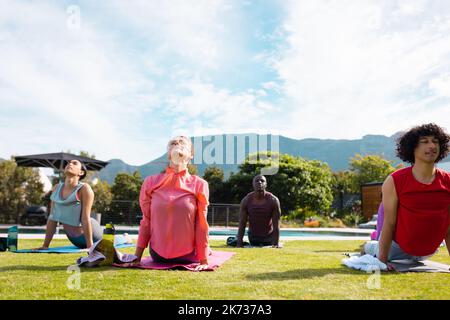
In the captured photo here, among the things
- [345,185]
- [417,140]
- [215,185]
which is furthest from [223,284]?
[345,185]

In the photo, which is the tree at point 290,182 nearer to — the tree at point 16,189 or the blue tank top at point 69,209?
the tree at point 16,189

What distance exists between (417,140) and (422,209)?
29.9 inches

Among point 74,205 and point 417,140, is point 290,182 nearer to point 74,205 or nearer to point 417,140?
point 74,205

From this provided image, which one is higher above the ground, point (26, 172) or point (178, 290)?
point (26, 172)

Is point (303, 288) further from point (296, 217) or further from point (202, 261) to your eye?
point (296, 217)

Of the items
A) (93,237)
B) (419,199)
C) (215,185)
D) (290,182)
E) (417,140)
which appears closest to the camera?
Result: (419,199)

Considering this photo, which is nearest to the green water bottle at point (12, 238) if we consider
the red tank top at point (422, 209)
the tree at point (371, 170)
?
the red tank top at point (422, 209)

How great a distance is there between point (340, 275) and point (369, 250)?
→ 135 centimetres

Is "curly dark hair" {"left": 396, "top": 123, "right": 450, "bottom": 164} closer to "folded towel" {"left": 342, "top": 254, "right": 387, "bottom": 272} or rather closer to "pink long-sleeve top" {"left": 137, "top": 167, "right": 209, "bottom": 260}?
"folded towel" {"left": 342, "top": 254, "right": 387, "bottom": 272}

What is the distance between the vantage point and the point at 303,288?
10.3 feet

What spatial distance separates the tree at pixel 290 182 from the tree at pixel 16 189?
49.3 ft

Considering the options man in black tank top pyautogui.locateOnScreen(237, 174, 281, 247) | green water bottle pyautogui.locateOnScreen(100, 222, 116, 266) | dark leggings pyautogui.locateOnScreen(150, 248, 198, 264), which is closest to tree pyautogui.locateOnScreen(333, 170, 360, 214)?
man in black tank top pyautogui.locateOnScreen(237, 174, 281, 247)

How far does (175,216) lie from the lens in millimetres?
4406

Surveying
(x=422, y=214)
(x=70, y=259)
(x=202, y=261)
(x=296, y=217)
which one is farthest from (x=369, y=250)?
(x=296, y=217)
